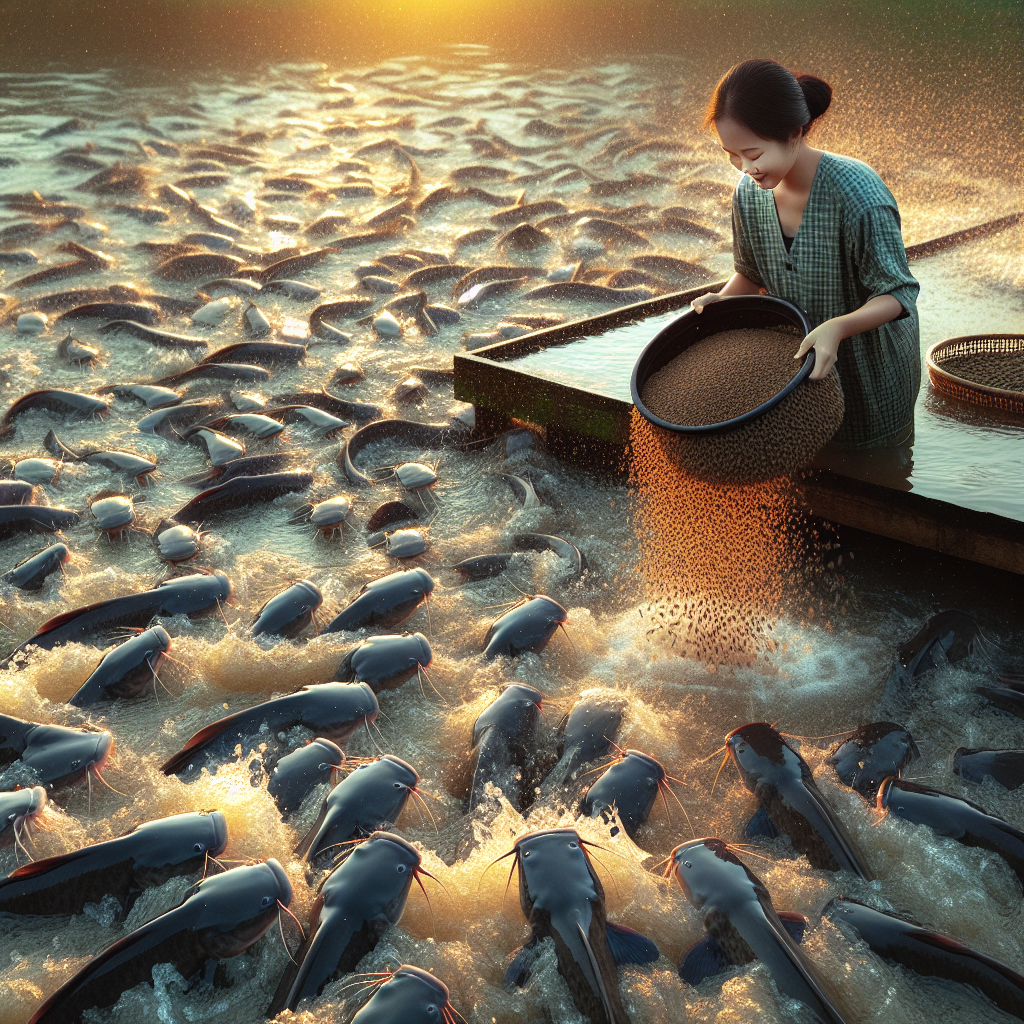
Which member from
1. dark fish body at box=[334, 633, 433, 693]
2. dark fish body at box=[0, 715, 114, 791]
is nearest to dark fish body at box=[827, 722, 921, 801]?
dark fish body at box=[334, 633, 433, 693]

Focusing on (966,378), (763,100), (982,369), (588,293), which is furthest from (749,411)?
(588,293)

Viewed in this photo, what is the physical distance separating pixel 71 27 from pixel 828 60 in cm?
1076

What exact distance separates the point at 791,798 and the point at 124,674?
157cm

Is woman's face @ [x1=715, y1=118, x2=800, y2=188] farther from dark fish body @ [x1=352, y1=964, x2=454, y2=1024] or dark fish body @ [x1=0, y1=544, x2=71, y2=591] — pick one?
dark fish body @ [x1=0, y1=544, x2=71, y2=591]

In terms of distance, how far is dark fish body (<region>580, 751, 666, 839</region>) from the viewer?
2055mm

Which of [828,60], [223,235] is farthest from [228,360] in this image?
[828,60]

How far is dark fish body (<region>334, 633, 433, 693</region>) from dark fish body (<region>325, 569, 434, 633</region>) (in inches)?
7.5

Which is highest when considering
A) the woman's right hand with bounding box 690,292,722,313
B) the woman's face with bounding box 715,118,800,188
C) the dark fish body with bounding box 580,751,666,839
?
the woman's face with bounding box 715,118,800,188

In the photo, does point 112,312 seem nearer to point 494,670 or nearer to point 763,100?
point 494,670

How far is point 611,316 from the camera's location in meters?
3.97

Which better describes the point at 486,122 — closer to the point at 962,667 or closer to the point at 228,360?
the point at 228,360

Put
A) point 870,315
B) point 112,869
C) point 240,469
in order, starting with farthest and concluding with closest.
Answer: point 240,469 < point 870,315 < point 112,869

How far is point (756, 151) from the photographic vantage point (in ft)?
7.59

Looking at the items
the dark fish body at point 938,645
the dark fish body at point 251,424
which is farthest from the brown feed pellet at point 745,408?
the dark fish body at point 251,424
